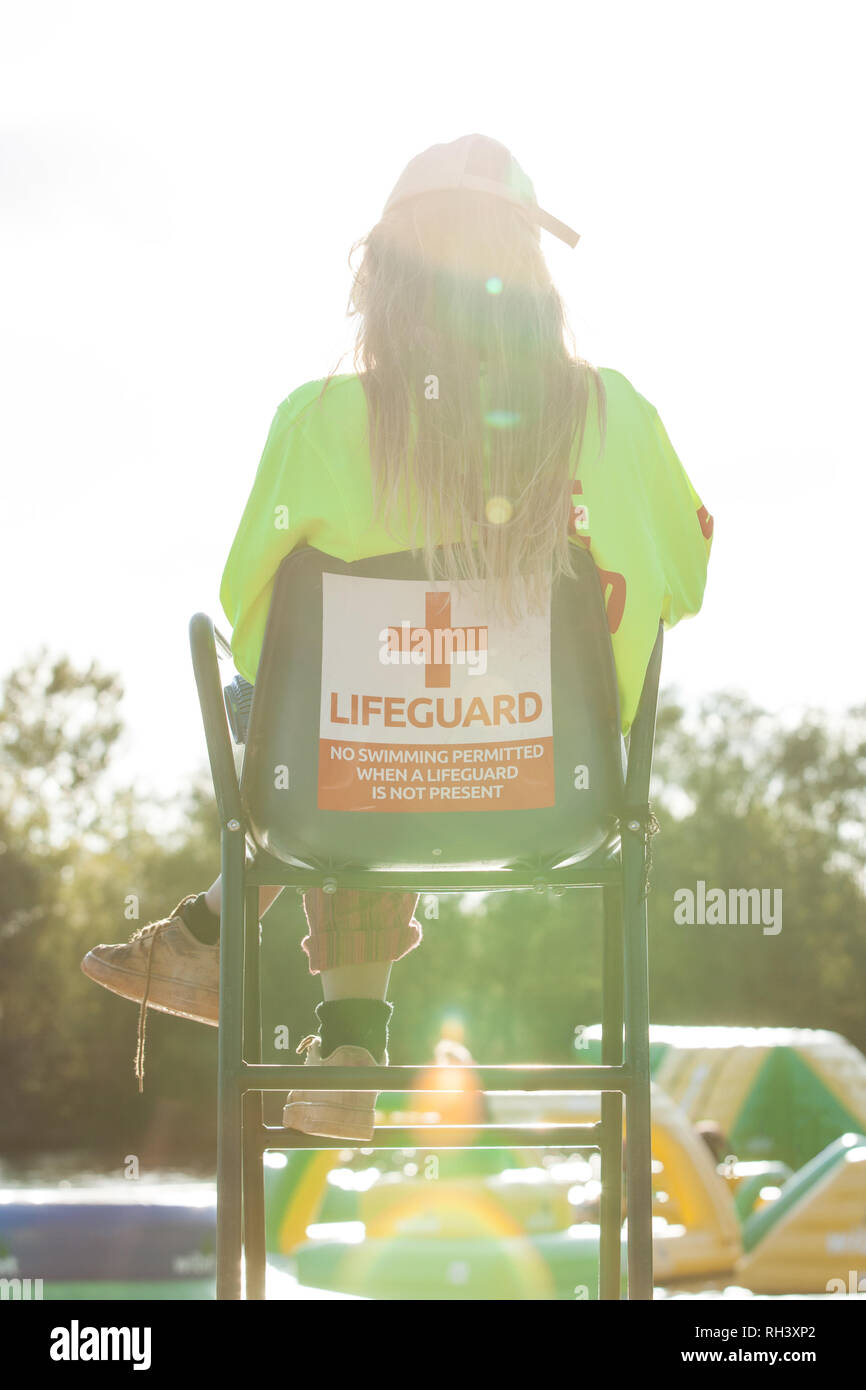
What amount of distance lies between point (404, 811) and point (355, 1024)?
35 cm

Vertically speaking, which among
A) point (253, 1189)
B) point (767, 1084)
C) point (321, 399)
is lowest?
point (253, 1189)

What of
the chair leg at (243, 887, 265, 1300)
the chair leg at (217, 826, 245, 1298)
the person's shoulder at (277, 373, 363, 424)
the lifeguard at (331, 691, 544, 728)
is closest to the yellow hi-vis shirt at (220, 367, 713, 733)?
the person's shoulder at (277, 373, 363, 424)

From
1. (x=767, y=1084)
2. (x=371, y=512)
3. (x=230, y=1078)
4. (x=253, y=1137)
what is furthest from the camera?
(x=767, y=1084)

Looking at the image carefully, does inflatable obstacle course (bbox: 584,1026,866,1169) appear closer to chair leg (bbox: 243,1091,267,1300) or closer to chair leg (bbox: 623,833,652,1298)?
chair leg (bbox: 243,1091,267,1300)

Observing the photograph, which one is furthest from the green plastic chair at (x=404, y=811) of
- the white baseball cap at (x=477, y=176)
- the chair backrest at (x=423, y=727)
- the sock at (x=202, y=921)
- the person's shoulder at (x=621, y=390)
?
the white baseball cap at (x=477, y=176)

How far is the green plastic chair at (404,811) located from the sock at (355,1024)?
18 cm

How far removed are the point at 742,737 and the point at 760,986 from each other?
813 centimetres

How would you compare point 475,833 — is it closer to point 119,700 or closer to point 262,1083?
point 262,1083

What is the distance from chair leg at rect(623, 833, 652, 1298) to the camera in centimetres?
148

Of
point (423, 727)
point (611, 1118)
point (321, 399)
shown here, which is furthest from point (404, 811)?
point (611, 1118)

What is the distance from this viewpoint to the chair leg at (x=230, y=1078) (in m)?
1.48

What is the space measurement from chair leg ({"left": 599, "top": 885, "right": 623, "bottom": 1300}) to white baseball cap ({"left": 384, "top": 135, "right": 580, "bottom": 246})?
0.91 meters

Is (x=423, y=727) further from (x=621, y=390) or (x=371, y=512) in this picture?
(x=621, y=390)

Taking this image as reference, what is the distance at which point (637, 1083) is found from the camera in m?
1.52
